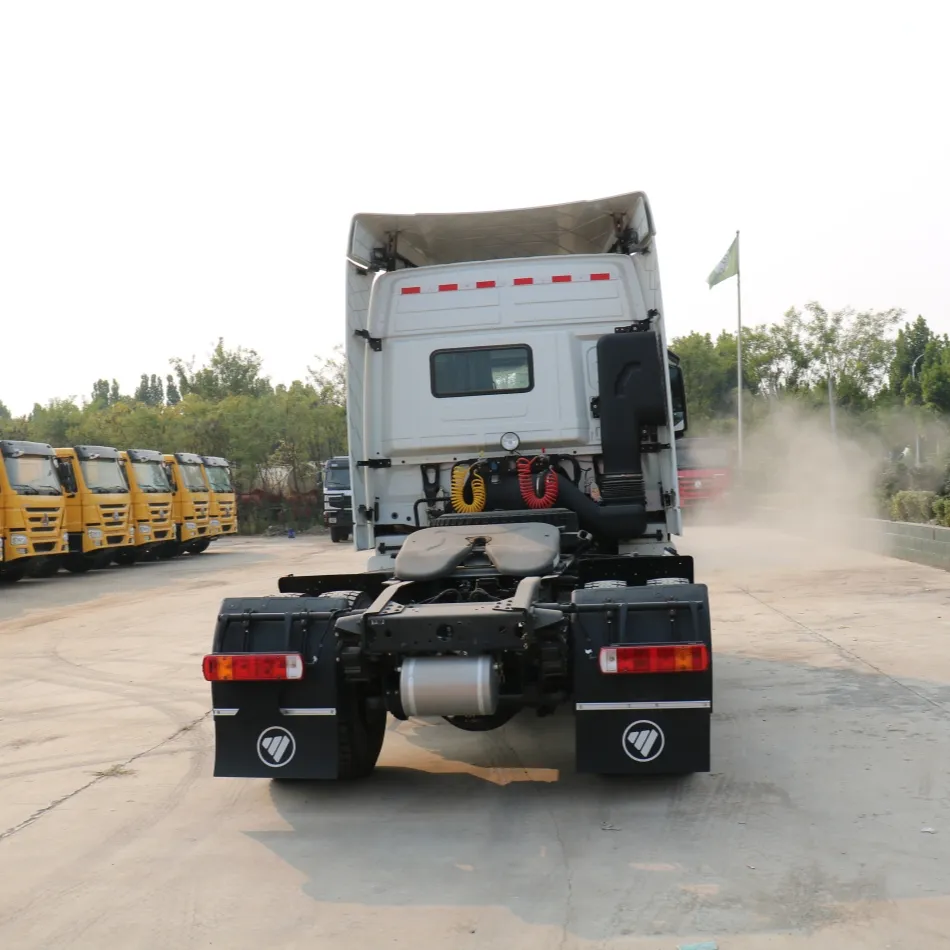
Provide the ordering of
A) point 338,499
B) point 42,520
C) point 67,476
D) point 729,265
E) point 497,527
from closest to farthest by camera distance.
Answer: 1. point 497,527
2. point 42,520
3. point 67,476
4. point 338,499
5. point 729,265

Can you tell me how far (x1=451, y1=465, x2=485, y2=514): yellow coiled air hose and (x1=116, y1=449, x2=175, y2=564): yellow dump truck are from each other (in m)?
18.7

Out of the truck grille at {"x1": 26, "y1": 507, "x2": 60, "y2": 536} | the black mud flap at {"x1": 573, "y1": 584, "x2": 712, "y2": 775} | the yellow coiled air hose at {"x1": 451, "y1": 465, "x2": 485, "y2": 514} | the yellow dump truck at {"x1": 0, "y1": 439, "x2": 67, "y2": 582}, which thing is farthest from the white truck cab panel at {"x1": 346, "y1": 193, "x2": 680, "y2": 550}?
the truck grille at {"x1": 26, "y1": 507, "x2": 60, "y2": 536}

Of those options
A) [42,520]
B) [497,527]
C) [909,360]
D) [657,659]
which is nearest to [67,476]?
[42,520]

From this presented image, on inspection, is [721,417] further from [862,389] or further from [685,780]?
[685,780]

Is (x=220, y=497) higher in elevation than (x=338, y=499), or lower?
higher

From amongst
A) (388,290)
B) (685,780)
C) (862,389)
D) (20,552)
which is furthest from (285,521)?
(685,780)

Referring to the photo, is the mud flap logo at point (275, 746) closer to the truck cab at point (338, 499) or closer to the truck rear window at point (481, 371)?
the truck rear window at point (481, 371)

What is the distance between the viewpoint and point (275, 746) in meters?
5.78

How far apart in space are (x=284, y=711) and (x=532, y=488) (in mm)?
2677

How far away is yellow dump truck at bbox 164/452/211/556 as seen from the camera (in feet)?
92.8

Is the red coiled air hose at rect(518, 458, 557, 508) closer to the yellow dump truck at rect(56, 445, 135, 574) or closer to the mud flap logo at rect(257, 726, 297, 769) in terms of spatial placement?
the mud flap logo at rect(257, 726, 297, 769)

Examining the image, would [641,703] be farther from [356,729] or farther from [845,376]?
[845,376]

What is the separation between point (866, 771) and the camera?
6055 millimetres

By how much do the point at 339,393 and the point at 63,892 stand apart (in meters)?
47.8
